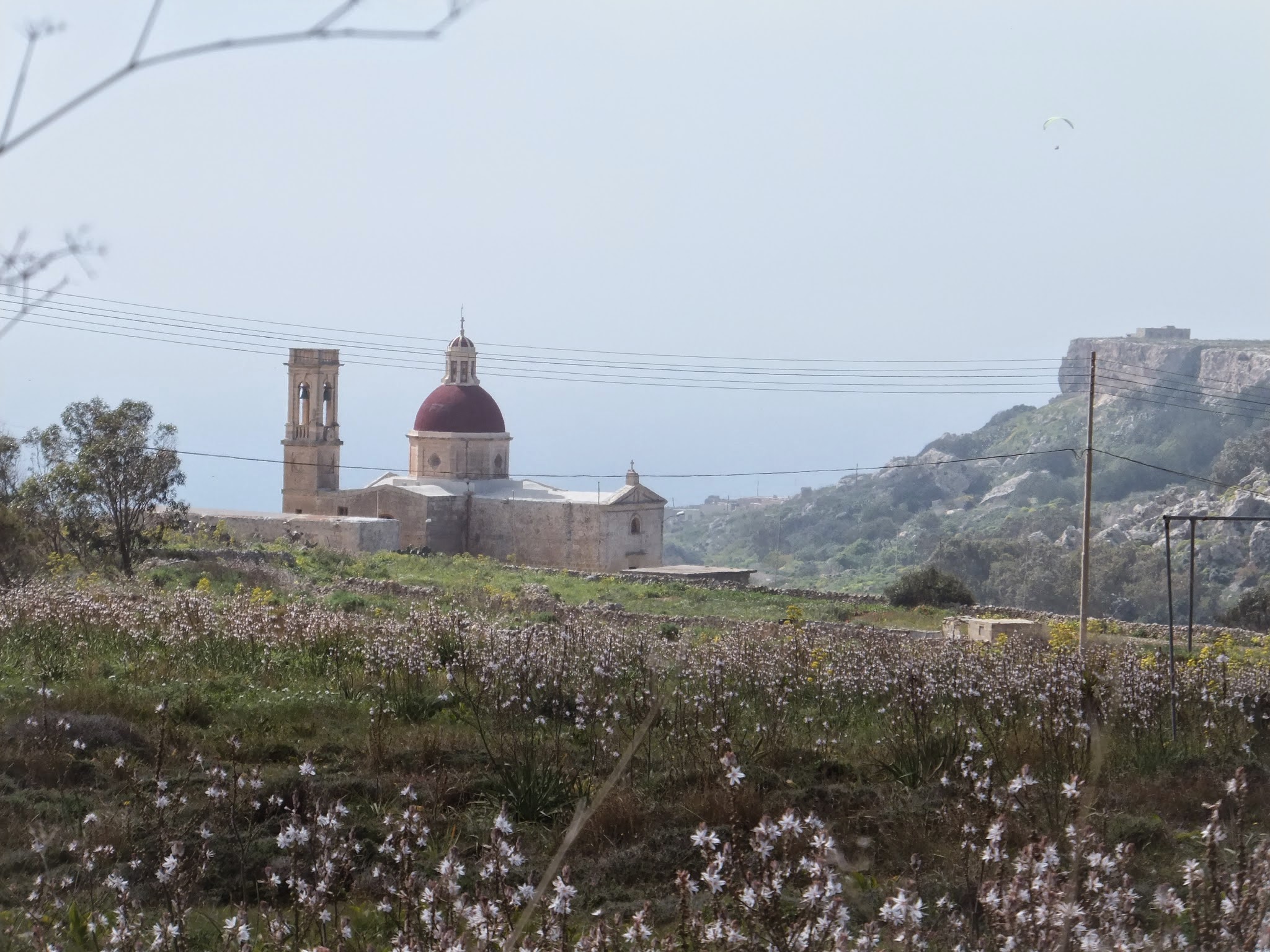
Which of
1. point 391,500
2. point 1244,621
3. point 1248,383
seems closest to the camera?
point 1244,621

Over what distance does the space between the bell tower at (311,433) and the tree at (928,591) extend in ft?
75.5

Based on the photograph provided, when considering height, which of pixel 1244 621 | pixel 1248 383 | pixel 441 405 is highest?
pixel 1248 383

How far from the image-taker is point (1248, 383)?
109 metres

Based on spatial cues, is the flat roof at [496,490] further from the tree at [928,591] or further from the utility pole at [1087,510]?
the utility pole at [1087,510]

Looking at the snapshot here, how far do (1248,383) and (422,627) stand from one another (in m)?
111

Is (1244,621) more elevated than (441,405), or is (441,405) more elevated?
(441,405)

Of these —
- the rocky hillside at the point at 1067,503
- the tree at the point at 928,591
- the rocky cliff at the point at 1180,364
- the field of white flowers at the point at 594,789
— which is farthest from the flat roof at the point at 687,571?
the rocky cliff at the point at 1180,364

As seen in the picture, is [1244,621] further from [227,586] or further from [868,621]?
[227,586]

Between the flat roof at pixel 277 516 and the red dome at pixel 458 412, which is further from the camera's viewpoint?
the red dome at pixel 458 412

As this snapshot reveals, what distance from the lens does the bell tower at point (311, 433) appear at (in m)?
47.0

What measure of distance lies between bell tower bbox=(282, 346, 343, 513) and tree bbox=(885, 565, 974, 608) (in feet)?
75.5

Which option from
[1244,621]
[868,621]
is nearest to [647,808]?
Result: [868,621]

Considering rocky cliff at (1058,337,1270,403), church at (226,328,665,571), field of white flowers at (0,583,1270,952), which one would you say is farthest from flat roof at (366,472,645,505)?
rocky cliff at (1058,337,1270,403)

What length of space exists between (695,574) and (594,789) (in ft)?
104
